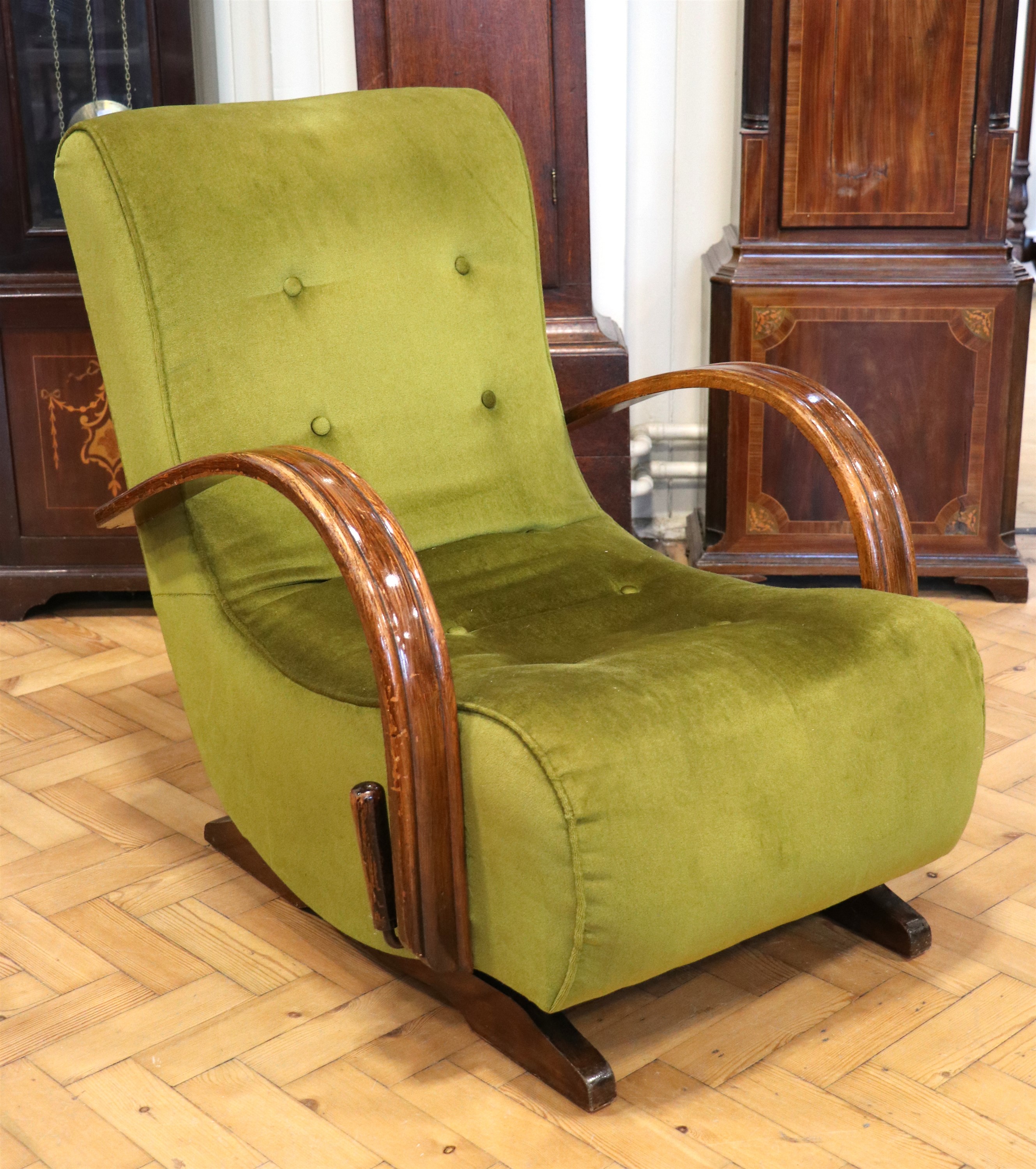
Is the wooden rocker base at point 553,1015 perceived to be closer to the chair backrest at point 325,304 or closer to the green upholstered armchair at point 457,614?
the green upholstered armchair at point 457,614

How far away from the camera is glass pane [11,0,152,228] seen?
2328mm

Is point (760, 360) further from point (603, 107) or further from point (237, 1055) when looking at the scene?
point (237, 1055)

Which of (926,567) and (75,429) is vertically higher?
(75,429)

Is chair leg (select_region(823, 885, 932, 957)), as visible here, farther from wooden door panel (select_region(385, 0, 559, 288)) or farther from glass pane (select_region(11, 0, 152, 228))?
glass pane (select_region(11, 0, 152, 228))

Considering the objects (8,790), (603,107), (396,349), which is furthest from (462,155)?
(8,790)

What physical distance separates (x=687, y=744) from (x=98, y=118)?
0.96 m

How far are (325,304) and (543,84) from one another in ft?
2.84

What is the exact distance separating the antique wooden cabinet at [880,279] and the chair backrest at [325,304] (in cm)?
74

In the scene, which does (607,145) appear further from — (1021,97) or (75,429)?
(1021,97)

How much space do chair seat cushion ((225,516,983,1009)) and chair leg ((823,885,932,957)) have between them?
133 mm

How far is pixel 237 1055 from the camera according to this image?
4.71 ft

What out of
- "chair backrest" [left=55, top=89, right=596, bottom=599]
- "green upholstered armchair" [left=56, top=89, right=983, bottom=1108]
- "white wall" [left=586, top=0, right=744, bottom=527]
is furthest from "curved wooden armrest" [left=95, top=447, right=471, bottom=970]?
"white wall" [left=586, top=0, right=744, bottom=527]

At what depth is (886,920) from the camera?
62.1 inches

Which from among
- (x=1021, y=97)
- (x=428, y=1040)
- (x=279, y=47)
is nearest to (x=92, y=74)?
(x=279, y=47)
